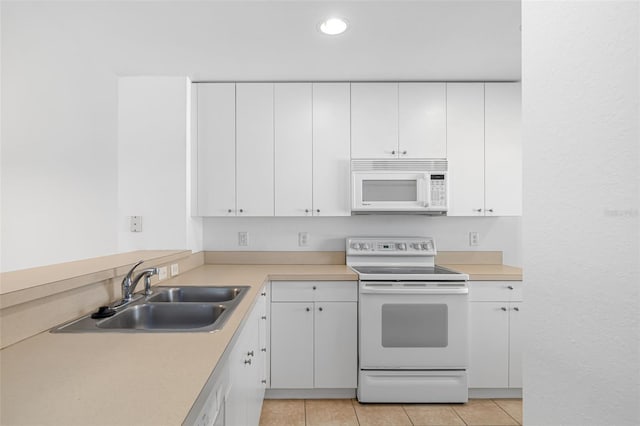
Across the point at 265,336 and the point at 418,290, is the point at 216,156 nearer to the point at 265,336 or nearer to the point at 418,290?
the point at 265,336

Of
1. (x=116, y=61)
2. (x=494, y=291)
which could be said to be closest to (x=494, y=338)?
(x=494, y=291)

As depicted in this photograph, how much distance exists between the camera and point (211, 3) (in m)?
1.68

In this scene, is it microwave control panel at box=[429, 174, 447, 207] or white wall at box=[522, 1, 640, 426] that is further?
microwave control panel at box=[429, 174, 447, 207]

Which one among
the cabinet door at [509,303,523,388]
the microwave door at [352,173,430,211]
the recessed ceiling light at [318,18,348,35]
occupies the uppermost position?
the recessed ceiling light at [318,18,348,35]

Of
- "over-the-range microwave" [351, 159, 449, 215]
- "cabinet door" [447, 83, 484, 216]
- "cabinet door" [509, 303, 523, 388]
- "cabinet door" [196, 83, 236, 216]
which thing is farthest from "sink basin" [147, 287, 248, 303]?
"cabinet door" [509, 303, 523, 388]

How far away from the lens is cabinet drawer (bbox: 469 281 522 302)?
7.82 ft

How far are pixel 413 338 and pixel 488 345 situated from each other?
0.57 meters

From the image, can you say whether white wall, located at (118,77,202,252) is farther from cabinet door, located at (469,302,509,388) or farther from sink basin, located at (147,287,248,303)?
cabinet door, located at (469,302,509,388)

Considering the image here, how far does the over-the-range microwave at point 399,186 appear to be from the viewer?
2.60m

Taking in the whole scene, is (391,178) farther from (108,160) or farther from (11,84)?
(11,84)

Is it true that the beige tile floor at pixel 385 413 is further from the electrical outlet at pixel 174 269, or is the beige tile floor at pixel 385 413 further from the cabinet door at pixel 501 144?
the cabinet door at pixel 501 144

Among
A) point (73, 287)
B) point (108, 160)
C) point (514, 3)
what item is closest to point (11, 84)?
point (108, 160)

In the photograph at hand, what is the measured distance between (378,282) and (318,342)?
61 cm

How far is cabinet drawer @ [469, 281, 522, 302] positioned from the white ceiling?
1.59m
